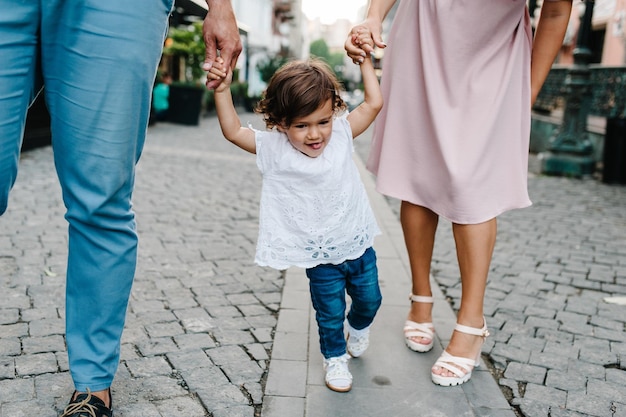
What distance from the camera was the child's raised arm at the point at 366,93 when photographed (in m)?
2.11

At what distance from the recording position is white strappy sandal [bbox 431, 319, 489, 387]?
2.26 meters

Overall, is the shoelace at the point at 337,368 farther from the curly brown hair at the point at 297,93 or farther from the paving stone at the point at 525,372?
the curly brown hair at the point at 297,93

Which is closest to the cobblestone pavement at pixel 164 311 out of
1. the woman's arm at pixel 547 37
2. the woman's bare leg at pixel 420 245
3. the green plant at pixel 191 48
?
the woman's bare leg at pixel 420 245

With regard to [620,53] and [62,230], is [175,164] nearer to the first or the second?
[62,230]

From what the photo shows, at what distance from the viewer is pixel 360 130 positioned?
2234mm

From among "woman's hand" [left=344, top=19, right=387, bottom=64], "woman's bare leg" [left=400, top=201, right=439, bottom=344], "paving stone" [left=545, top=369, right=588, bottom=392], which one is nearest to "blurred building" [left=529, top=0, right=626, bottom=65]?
"woman's bare leg" [left=400, top=201, right=439, bottom=344]

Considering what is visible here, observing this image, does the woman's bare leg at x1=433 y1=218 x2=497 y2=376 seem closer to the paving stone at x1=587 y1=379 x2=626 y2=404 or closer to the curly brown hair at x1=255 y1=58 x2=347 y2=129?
the paving stone at x1=587 y1=379 x2=626 y2=404

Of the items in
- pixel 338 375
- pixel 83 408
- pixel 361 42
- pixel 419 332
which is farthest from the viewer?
pixel 419 332

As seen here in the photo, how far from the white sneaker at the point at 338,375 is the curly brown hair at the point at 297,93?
2.73 feet

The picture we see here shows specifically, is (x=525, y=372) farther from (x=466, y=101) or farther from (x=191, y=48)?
(x=191, y=48)

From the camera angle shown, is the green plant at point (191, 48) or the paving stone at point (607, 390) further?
the green plant at point (191, 48)

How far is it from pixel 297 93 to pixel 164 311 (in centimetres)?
133

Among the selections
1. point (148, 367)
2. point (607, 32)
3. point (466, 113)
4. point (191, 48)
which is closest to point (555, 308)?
point (466, 113)

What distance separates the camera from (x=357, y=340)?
241 cm
